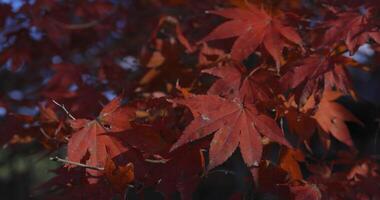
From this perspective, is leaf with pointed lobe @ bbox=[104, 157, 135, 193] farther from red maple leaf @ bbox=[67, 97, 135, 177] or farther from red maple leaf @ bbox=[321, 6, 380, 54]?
red maple leaf @ bbox=[321, 6, 380, 54]

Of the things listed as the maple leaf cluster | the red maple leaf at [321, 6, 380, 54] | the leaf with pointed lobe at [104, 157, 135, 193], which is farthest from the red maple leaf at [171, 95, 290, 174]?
the red maple leaf at [321, 6, 380, 54]

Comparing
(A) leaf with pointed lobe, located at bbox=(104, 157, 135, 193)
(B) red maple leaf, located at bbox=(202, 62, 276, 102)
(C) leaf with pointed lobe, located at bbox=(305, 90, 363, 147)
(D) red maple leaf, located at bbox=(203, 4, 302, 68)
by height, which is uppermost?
(D) red maple leaf, located at bbox=(203, 4, 302, 68)

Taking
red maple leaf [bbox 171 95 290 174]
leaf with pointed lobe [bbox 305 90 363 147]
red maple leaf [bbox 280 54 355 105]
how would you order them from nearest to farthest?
red maple leaf [bbox 171 95 290 174] → red maple leaf [bbox 280 54 355 105] → leaf with pointed lobe [bbox 305 90 363 147]

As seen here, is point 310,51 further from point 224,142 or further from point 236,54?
point 224,142

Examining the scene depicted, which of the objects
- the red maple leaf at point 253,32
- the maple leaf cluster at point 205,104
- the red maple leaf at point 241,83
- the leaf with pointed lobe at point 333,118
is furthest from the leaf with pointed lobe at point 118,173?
the leaf with pointed lobe at point 333,118

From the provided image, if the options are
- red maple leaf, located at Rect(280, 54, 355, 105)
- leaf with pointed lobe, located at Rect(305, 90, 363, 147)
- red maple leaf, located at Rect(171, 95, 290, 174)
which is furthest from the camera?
leaf with pointed lobe, located at Rect(305, 90, 363, 147)

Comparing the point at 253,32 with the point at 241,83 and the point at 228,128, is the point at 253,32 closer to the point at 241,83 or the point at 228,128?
the point at 241,83

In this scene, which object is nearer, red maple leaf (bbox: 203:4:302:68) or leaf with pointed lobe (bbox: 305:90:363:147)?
red maple leaf (bbox: 203:4:302:68)

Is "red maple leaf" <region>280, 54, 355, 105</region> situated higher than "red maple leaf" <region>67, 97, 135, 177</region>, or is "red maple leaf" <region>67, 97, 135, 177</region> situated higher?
"red maple leaf" <region>280, 54, 355, 105</region>
